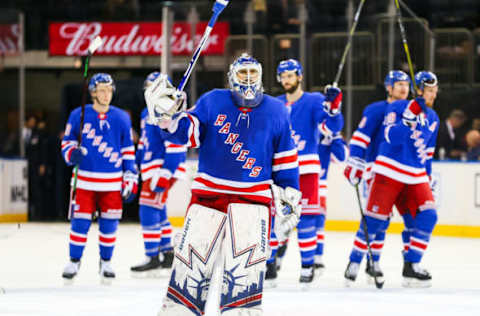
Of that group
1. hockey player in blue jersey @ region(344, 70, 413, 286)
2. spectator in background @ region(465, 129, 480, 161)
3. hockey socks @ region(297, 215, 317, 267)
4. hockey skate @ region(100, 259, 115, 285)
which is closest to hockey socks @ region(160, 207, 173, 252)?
hockey skate @ region(100, 259, 115, 285)

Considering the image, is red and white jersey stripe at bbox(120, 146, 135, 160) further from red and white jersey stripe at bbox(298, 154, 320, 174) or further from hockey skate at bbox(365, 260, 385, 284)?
hockey skate at bbox(365, 260, 385, 284)

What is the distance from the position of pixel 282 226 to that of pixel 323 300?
1.71 metres

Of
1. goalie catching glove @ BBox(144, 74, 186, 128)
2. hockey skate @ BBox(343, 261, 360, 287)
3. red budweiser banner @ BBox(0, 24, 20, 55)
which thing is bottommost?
hockey skate @ BBox(343, 261, 360, 287)

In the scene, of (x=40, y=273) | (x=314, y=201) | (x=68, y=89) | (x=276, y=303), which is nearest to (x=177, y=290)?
(x=276, y=303)

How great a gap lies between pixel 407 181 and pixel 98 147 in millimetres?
2054

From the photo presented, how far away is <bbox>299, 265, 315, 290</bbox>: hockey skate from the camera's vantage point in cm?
616

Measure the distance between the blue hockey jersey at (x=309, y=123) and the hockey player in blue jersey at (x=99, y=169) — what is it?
1.16 m

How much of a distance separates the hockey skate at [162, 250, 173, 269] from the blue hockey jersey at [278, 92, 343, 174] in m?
1.57

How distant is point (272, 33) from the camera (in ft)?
39.5

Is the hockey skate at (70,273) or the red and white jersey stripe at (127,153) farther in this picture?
the red and white jersey stripe at (127,153)

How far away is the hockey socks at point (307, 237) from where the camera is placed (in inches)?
244

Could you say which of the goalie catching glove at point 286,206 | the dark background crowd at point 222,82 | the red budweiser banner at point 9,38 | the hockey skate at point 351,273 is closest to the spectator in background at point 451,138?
the dark background crowd at point 222,82

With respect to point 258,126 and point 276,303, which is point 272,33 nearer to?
point 276,303

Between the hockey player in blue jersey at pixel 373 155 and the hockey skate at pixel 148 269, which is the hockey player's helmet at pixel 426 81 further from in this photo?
the hockey skate at pixel 148 269
